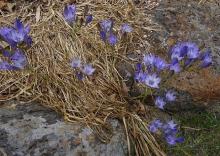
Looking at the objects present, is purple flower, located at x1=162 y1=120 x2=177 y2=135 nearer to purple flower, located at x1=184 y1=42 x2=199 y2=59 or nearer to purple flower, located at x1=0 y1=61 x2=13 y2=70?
purple flower, located at x1=184 y1=42 x2=199 y2=59

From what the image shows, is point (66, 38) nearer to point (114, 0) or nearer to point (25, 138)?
point (114, 0)

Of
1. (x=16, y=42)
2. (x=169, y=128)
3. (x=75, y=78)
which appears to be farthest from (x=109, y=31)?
(x=169, y=128)

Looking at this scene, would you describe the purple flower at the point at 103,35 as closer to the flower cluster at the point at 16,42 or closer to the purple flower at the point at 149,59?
the purple flower at the point at 149,59

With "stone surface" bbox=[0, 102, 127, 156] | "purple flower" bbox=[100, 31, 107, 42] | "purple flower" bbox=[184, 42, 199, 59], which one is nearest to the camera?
"stone surface" bbox=[0, 102, 127, 156]

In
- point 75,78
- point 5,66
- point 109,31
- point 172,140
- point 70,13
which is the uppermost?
point 70,13

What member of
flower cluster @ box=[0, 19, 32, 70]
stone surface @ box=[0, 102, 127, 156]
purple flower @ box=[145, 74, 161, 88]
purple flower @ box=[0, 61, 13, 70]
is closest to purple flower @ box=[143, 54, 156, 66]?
purple flower @ box=[145, 74, 161, 88]

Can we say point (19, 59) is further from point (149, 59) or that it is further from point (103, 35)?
point (149, 59)
